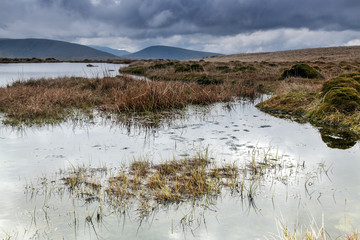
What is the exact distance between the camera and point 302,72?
20.6 meters

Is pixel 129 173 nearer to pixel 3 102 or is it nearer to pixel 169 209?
pixel 169 209

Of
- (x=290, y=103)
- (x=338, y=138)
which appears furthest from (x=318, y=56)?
(x=338, y=138)

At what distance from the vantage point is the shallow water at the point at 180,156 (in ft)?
12.0

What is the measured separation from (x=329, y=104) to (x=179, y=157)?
6.87m

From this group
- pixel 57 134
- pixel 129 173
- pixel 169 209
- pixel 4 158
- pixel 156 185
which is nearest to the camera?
pixel 169 209

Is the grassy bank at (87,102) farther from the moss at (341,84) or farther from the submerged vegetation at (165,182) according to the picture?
the submerged vegetation at (165,182)

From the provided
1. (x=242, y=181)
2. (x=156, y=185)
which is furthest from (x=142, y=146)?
(x=242, y=181)

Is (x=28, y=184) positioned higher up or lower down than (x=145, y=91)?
lower down

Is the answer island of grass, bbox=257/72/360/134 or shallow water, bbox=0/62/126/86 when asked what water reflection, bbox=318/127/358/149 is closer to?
island of grass, bbox=257/72/360/134

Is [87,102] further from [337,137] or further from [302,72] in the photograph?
[302,72]

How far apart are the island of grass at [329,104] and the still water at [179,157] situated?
97 centimetres

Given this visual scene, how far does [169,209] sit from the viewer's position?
163 inches

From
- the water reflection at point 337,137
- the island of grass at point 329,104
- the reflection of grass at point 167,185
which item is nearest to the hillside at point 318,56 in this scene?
the island of grass at point 329,104

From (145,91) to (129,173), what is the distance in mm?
6856
